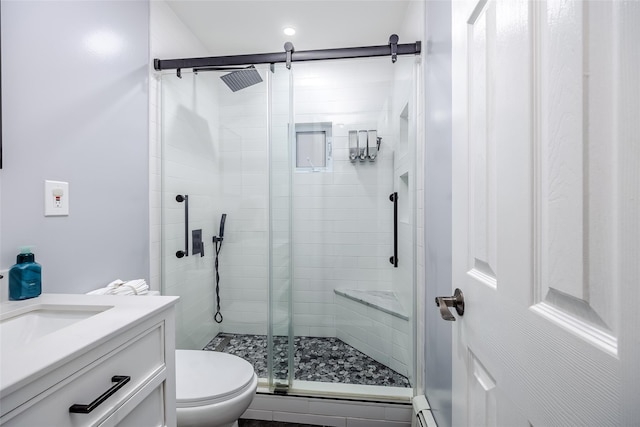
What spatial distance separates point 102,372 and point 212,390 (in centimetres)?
64

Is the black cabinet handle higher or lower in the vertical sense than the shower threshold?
higher

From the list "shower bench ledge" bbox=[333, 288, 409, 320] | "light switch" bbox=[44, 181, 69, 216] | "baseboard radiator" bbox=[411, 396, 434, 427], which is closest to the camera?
"light switch" bbox=[44, 181, 69, 216]

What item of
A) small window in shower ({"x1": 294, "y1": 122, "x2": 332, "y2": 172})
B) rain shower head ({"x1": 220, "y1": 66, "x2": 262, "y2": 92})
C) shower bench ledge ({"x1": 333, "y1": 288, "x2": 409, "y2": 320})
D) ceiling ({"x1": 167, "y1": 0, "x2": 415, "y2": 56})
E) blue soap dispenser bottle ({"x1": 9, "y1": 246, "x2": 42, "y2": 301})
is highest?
ceiling ({"x1": 167, "y1": 0, "x2": 415, "y2": 56})

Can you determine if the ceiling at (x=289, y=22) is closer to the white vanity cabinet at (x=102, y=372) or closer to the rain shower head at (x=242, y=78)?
the rain shower head at (x=242, y=78)

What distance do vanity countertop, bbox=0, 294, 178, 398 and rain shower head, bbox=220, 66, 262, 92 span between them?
58.4 inches

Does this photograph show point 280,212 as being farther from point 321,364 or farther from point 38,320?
point 38,320

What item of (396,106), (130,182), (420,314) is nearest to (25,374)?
(130,182)

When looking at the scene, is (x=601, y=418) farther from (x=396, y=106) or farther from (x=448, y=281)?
(x=396, y=106)

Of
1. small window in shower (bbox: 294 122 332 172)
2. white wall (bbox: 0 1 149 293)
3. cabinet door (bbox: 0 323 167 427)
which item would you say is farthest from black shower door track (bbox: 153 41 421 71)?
cabinet door (bbox: 0 323 167 427)

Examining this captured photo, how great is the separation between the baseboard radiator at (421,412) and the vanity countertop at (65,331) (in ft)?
4.11

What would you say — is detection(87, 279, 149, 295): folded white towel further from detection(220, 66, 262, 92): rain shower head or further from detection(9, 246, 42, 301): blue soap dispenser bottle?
detection(220, 66, 262, 92): rain shower head

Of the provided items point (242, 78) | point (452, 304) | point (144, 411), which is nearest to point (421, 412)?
point (452, 304)

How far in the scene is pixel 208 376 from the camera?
47.0 inches

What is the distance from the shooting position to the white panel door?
0.29 m
